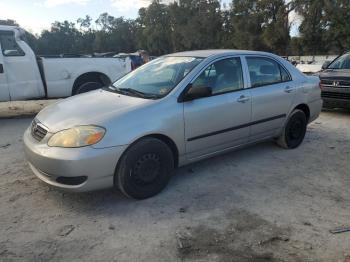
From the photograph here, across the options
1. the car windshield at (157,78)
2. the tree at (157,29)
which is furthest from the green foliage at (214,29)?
the car windshield at (157,78)

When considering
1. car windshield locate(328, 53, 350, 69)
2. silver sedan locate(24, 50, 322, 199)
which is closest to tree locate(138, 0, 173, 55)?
car windshield locate(328, 53, 350, 69)

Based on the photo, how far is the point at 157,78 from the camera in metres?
4.91

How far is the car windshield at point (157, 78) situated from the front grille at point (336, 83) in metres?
4.86

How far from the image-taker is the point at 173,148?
175 inches

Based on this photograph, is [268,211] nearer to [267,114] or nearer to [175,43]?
[267,114]

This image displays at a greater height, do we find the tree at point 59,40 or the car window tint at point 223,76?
the tree at point 59,40

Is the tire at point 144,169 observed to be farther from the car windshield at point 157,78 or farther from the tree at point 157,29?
the tree at point 157,29

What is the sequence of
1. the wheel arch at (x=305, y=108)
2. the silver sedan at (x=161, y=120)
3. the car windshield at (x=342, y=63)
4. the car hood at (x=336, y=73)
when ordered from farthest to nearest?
1. the car windshield at (x=342, y=63)
2. the car hood at (x=336, y=73)
3. the wheel arch at (x=305, y=108)
4. the silver sedan at (x=161, y=120)

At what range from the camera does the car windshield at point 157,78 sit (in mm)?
4566

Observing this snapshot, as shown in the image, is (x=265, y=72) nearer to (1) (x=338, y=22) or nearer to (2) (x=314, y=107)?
(2) (x=314, y=107)

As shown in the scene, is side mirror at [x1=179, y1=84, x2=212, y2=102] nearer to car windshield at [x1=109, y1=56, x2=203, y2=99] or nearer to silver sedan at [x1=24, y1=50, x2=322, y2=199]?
silver sedan at [x1=24, y1=50, x2=322, y2=199]

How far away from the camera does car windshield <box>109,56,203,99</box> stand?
457 centimetres

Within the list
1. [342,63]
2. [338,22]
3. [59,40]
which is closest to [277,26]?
[338,22]

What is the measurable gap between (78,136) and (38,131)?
685mm
